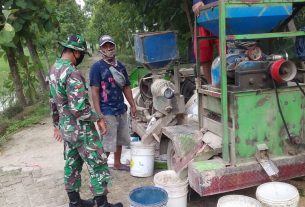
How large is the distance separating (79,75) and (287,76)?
2037mm

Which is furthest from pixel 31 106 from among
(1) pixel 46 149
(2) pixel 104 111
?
(2) pixel 104 111

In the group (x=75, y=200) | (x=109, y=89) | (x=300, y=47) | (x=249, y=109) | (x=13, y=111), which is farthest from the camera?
(x=13, y=111)

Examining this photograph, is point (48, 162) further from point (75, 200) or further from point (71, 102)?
point (71, 102)

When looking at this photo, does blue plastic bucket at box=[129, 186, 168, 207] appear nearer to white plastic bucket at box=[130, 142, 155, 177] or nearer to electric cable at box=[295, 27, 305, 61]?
white plastic bucket at box=[130, 142, 155, 177]

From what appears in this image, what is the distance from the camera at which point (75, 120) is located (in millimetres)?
4062

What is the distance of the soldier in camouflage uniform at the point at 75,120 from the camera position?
3.90 metres

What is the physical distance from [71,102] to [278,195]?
2.13 meters

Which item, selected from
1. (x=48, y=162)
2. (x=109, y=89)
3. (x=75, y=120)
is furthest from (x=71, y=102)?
(x=48, y=162)

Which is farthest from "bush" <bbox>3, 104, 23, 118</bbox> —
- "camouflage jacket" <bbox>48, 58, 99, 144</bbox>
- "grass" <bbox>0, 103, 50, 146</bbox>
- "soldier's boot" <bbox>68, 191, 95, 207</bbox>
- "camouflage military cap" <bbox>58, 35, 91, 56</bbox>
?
"camouflage military cap" <bbox>58, 35, 91, 56</bbox>

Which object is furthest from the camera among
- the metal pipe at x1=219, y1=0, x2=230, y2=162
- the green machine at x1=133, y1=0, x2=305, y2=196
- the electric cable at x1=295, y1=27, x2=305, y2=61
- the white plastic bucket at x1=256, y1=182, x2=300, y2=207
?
the electric cable at x1=295, y1=27, x2=305, y2=61

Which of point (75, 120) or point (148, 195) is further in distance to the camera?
point (75, 120)

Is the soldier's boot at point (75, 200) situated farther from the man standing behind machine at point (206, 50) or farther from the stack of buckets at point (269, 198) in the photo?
the man standing behind machine at point (206, 50)

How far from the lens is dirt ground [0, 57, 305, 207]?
14.8 ft

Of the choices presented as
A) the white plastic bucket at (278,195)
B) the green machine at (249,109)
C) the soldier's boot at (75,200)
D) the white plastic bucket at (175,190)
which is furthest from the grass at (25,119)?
the white plastic bucket at (278,195)
